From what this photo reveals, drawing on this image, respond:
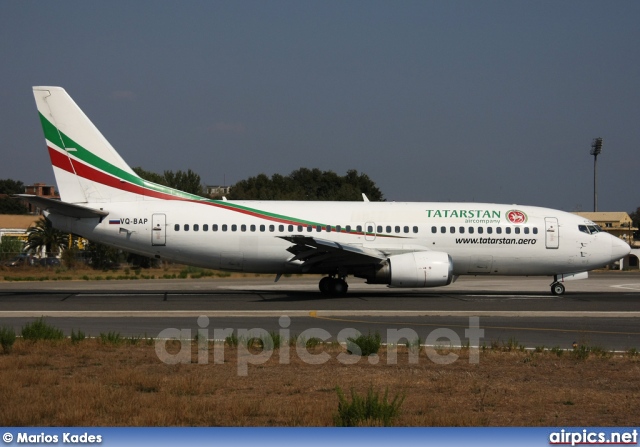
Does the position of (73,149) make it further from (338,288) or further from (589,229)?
(589,229)

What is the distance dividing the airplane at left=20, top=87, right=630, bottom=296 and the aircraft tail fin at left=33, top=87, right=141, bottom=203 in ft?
0.11

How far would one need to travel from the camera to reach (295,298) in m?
26.0

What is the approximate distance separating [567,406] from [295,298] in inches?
682

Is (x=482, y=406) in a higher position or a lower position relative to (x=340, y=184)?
lower

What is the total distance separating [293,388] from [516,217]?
1985cm

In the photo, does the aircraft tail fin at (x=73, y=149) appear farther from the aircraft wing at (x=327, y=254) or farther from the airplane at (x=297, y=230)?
the aircraft wing at (x=327, y=254)

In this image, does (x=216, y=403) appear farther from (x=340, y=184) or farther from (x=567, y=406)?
(x=340, y=184)

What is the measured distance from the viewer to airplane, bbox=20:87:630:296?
26.0m

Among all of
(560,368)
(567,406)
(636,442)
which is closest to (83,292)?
(560,368)

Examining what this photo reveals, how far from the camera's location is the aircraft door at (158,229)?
1038 inches

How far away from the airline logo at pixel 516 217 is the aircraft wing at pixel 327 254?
515 centimetres

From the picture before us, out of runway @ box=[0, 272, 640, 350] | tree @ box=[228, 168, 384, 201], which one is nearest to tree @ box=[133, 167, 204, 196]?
tree @ box=[228, 168, 384, 201]

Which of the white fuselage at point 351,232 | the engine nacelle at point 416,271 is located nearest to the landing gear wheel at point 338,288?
the white fuselage at point 351,232

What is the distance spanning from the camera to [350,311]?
69.8 feet
